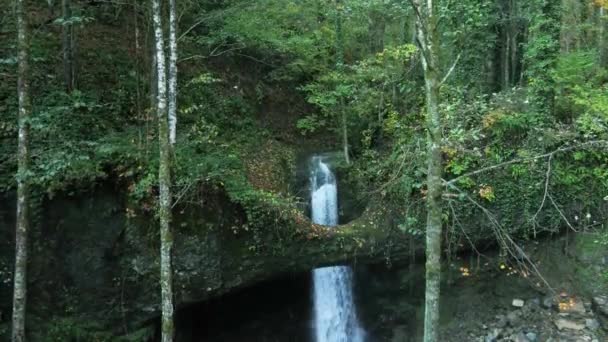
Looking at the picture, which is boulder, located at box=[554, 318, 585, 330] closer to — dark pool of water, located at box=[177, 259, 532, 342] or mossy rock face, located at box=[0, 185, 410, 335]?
dark pool of water, located at box=[177, 259, 532, 342]

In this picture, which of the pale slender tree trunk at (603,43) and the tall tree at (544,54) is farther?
the pale slender tree trunk at (603,43)

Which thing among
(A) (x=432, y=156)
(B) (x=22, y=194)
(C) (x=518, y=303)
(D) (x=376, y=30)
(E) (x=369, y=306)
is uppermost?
(D) (x=376, y=30)

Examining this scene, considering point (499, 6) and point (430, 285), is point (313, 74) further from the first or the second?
point (430, 285)

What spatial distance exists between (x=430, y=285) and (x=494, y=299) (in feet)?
23.3

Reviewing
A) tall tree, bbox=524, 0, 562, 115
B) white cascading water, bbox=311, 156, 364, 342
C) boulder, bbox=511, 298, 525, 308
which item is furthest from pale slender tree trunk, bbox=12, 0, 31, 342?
tall tree, bbox=524, 0, 562, 115

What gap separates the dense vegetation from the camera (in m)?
8.97

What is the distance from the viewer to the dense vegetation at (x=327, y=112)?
8.97 meters

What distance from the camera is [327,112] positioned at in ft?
49.1

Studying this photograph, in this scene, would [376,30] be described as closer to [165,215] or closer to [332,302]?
[332,302]

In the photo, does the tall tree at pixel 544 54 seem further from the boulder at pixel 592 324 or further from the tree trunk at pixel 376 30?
the tree trunk at pixel 376 30

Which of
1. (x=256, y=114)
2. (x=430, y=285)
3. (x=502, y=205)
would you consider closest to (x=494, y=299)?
(x=502, y=205)

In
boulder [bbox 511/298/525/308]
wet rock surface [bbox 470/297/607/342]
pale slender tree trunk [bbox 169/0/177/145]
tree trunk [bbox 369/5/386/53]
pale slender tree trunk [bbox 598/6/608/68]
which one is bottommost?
wet rock surface [bbox 470/297/607/342]

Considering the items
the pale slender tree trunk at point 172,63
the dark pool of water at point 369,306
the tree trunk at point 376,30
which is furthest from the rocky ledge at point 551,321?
the tree trunk at point 376,30

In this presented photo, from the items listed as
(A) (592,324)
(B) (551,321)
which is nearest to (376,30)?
(B) (551,321)
